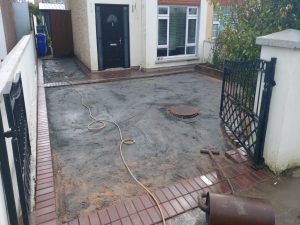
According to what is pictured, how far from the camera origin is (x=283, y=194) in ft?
10.6

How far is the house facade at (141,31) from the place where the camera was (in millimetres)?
10008

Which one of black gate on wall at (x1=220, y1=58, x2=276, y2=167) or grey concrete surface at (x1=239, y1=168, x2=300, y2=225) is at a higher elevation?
black gate on wall at (x1=220, y1=58, x2=276, y2=167)

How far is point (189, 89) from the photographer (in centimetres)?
820

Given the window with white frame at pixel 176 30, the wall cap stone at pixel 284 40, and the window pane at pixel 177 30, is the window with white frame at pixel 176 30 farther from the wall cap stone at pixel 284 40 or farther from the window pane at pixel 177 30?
the wall cap stone at pixel 284 40

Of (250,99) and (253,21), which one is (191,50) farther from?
(250,99)

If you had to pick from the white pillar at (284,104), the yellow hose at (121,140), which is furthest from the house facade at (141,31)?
the white pillar at (284,104)

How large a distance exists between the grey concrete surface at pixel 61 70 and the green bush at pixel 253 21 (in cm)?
582

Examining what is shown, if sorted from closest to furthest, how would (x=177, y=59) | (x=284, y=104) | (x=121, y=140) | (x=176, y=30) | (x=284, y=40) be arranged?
(x=284, y=40) < (x=284, y=104) < (x=121, y=140) < (x=176, y=30) < (x=177, y=59)

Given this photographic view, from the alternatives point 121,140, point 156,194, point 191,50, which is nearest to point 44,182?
point 156,194

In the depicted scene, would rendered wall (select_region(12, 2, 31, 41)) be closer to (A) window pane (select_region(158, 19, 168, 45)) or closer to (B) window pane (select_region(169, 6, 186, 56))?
(A) window pane (select_region(158, 19, 168, 45))

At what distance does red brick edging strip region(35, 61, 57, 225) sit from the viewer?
2.81 meters

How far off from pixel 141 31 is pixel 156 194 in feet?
28.3

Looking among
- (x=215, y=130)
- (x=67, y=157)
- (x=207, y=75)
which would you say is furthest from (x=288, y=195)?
(x=207, y=75)

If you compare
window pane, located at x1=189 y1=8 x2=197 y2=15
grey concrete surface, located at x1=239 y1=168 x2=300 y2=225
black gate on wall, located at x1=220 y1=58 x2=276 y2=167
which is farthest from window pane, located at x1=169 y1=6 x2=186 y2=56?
grey concrete surface, located at x1=239 y1=168 x2=300 y2=225
